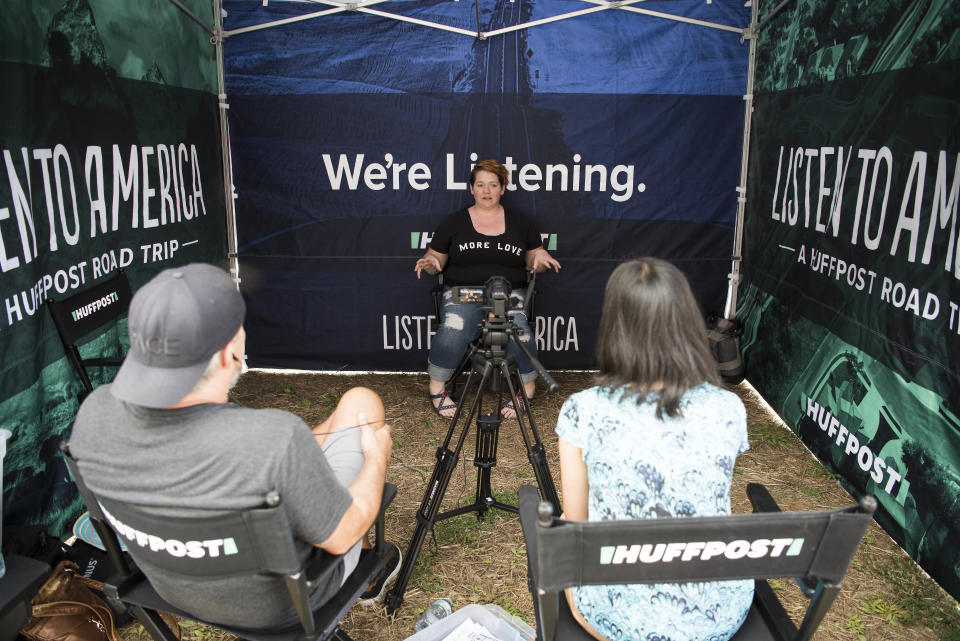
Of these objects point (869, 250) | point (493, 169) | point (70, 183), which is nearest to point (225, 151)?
point (70, 183)

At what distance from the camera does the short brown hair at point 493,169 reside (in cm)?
384

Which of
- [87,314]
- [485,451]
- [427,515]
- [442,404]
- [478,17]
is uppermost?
[478,17]

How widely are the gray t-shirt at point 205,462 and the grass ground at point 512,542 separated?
1125 millimetres

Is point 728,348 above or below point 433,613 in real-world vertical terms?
above

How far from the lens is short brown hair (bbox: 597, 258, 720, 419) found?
1.35 meters

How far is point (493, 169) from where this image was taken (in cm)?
384

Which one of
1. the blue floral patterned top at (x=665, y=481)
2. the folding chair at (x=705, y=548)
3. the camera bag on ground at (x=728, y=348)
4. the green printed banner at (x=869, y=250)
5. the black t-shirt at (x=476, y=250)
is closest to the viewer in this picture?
the folding chair at (x=705, y=548)

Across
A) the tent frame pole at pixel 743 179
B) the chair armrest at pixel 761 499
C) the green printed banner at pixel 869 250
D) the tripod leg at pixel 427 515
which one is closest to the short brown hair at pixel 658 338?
the chair armrest at pixel 761 499

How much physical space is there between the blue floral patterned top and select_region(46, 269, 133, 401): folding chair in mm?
1885

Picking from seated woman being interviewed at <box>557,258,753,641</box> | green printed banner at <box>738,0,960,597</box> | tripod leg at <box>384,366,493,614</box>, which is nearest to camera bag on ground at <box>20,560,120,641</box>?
tripod leg at <box>384,366,493,614</box>

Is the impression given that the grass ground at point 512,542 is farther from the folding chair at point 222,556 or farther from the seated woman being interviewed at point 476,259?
the folding chair at point 222,556

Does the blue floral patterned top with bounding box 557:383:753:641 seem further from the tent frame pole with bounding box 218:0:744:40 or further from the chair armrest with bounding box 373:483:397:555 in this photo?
the tent frame pole with bounding box 218:0:744:40

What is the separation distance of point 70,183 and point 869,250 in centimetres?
336

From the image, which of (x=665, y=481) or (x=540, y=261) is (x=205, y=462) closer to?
(x=665, y=481)
